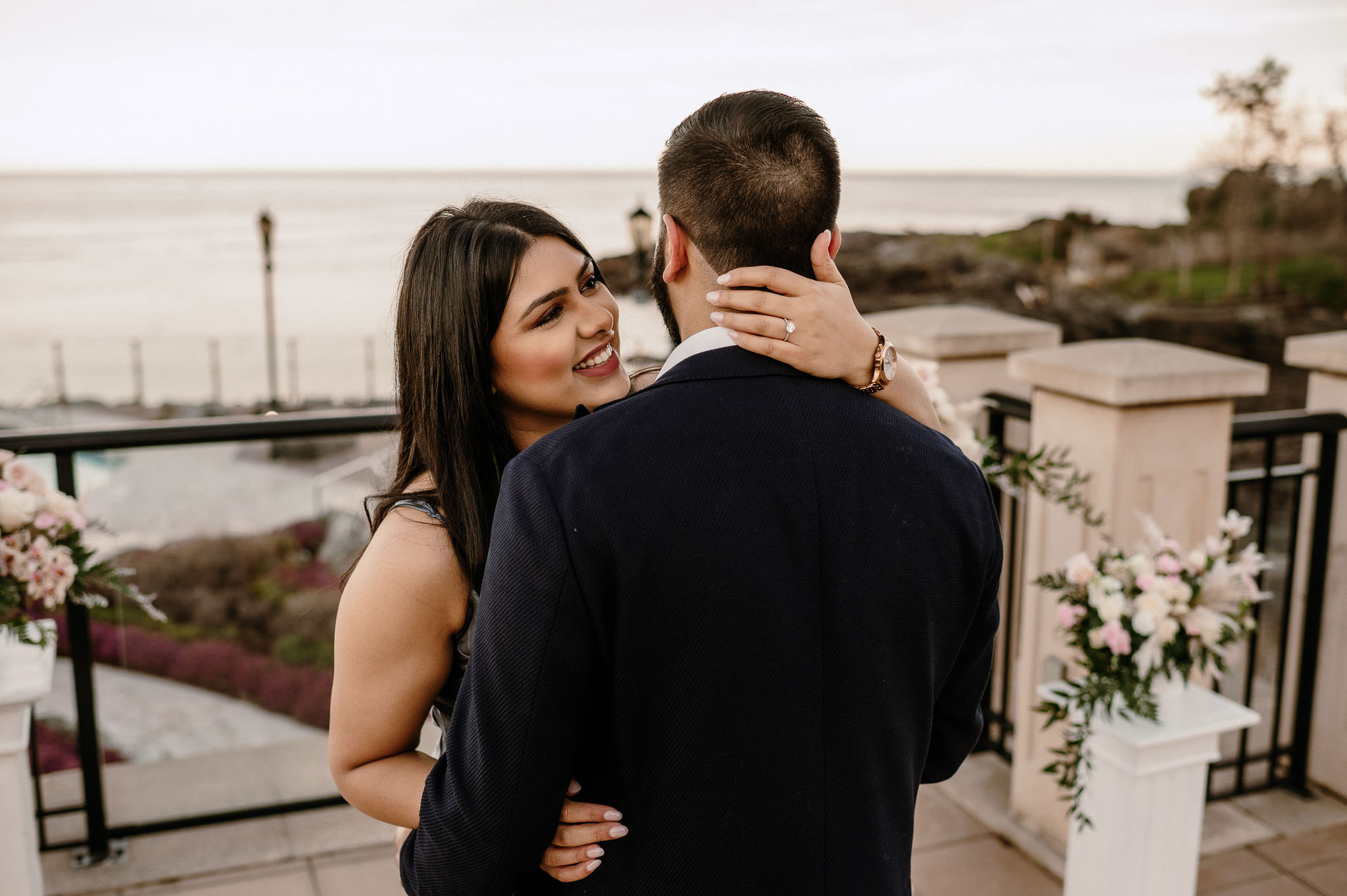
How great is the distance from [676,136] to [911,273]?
131ft

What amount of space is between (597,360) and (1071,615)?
177 cm

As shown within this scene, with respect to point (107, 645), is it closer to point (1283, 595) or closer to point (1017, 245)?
point (1283, 595)

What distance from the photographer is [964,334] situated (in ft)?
12.9

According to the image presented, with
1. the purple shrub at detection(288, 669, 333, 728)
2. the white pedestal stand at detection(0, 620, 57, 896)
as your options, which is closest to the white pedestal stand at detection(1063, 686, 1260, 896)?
the white pedestal stand at detection(0, 620, 57, 896)

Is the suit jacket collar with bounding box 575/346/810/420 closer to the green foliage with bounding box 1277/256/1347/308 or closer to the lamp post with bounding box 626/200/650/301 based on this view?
the lamp post with bounding box 626/200/650/301

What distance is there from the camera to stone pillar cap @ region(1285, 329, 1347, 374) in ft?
12.0

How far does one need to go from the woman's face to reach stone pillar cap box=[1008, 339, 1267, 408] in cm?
199

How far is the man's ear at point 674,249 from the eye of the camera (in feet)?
4.12

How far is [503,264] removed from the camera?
1543 mm

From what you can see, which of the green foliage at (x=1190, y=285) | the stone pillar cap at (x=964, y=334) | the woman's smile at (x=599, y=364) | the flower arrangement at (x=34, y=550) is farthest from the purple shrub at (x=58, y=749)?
the green foliage at (x=1190, y=285)

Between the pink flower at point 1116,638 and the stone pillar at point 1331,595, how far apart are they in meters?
1.65

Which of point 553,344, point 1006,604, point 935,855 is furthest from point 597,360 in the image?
point 1006,604

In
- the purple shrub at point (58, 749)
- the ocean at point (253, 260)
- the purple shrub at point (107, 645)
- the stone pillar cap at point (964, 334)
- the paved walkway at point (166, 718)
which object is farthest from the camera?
the ocean at point (253, 260)

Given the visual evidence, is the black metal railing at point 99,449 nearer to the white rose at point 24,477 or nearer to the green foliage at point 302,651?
the white rose at point 24,477
